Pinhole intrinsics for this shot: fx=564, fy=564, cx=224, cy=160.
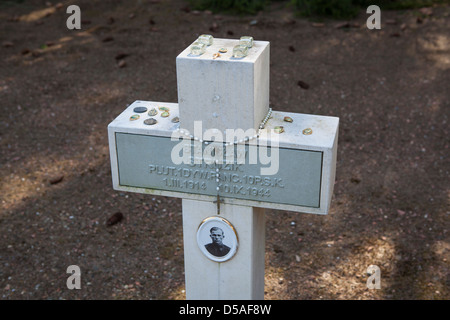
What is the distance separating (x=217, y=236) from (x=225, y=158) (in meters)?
0.50

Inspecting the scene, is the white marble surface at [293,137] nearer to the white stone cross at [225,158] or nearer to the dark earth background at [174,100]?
the white stone cross at [225,158]

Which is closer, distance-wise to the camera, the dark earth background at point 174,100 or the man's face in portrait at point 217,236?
the man's face in portrait at point 217,236

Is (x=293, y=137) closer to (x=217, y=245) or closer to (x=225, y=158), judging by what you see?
(x=225, y=158)

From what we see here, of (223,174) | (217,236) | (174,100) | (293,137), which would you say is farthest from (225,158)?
(174,100)

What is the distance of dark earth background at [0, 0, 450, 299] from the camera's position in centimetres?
446

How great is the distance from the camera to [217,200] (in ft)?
10.1

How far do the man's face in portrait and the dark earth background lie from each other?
1.29m

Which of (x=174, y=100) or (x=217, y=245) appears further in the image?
(x=174, y=100)

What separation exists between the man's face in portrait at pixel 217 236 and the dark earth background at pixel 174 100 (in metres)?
1.29

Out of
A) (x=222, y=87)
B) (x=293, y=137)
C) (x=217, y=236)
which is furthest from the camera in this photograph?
(x=217, y=236)

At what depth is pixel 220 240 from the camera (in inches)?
125

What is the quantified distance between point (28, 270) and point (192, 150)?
7.35 ft

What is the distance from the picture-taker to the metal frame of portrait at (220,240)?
3135mm

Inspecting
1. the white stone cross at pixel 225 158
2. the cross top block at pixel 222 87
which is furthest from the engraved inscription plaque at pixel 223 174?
the cross top block at pixel 222 87
